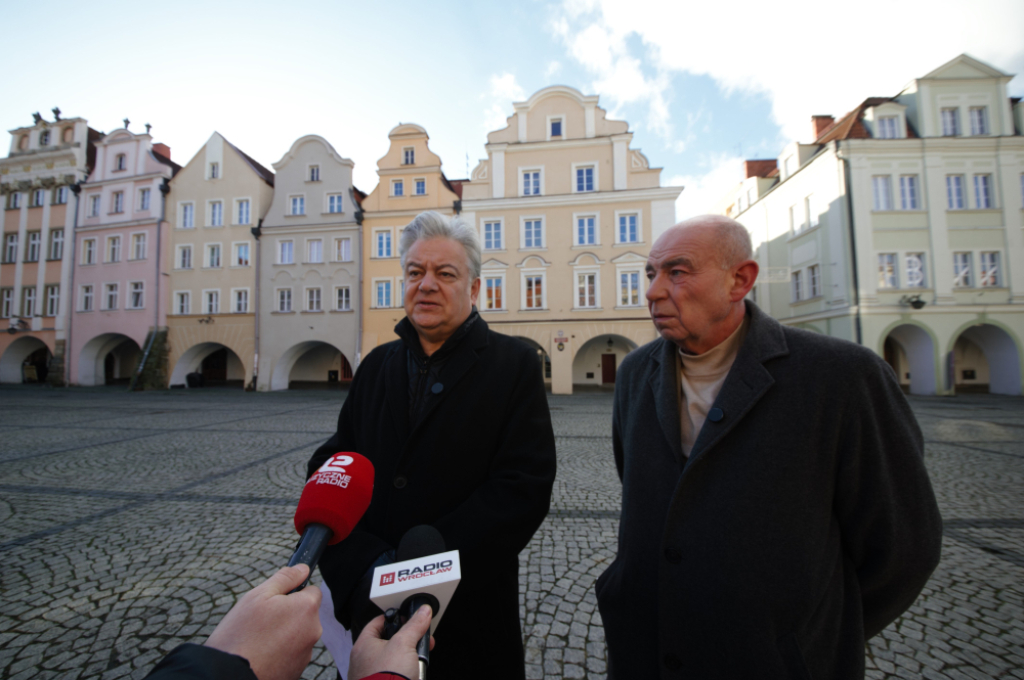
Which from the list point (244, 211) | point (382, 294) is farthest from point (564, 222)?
point (244, 211)

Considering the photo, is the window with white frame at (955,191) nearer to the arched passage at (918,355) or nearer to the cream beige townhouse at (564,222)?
the arched passage at (918,355)

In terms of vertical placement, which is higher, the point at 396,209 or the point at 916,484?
the point at 396,209

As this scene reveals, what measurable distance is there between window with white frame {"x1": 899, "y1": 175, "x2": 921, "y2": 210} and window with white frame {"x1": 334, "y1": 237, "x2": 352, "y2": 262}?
2379 cm

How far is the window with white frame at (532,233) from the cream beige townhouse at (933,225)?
12031 mm

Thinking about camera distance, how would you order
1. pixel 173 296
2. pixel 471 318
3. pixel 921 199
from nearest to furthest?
pixel 471 318 → pixel 921 199 → pixel 173 296

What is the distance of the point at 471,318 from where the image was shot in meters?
1.93

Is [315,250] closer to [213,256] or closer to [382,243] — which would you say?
[382,243]

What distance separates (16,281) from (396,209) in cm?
2295

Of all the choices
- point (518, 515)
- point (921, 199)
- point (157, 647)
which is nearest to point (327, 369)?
point (157, 647)

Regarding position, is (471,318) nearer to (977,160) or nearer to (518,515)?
(518,515)

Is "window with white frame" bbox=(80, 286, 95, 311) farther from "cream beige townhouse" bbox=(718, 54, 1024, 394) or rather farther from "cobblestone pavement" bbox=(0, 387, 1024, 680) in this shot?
"cream beige townhouse" bbox=(718, 54, 1024, 394)

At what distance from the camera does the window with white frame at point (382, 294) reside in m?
21.3

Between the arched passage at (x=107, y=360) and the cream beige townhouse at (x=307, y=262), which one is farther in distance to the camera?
the arched passage at (x=107, y=360)

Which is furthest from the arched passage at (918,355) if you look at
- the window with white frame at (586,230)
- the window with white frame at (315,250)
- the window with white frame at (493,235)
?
the window with white frame at (315,250)
